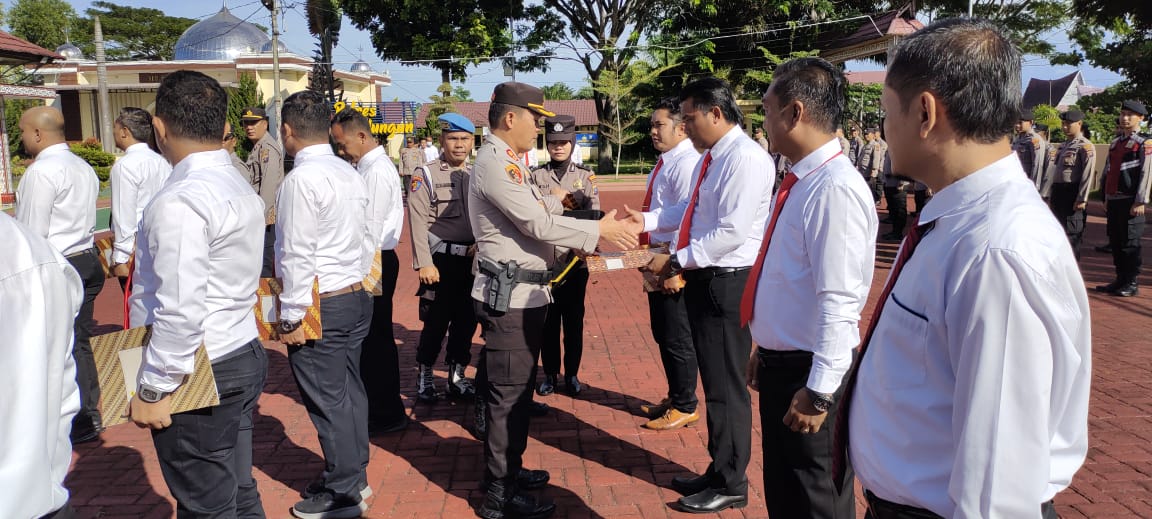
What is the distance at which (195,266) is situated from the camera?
2.52 m

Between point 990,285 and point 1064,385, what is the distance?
0.23 meters

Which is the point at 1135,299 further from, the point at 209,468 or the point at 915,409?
the point at 209,468

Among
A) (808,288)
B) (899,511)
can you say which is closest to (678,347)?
(808,288)

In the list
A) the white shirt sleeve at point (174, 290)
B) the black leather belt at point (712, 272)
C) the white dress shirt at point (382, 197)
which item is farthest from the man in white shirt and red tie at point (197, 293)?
the black leather belt at point (712, 272)

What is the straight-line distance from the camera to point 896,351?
1.53 m

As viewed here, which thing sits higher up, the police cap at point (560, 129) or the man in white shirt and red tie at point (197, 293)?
the police cap at point (560, 129)

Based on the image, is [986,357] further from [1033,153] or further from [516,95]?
[1033,153]

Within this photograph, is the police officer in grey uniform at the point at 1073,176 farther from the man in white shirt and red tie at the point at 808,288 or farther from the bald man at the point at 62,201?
the bald man at the point at 62,201

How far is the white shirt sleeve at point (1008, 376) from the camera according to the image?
128 cm

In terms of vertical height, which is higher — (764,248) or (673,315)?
(764,248)

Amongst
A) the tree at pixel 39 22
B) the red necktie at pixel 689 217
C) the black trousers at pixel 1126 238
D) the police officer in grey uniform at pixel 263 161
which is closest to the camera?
the red necktie at pixel 689 217

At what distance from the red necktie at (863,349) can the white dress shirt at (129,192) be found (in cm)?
480

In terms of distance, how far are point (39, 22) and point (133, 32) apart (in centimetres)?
551

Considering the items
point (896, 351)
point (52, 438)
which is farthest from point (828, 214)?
point (52, 438)
